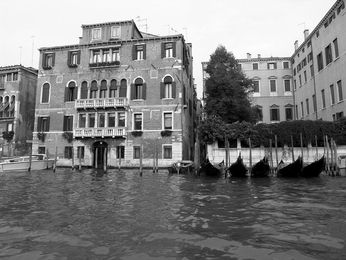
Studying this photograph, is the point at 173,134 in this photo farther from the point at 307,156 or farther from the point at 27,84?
the point at 27,84

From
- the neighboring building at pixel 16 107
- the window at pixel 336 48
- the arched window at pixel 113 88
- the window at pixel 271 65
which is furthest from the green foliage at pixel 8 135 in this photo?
the window at pixel 336 48

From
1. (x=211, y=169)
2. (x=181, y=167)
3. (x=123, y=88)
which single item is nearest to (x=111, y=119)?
(x=123, y=88)

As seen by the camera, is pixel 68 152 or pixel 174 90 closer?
pixel 174 90

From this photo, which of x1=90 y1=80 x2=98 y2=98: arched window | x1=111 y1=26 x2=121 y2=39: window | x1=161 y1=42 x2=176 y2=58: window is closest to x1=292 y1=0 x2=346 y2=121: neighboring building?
x1=161 y1=42 x2=176 y2=58: window

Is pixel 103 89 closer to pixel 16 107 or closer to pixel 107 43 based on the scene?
pixel 107 43

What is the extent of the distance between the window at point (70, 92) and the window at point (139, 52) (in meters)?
4.81

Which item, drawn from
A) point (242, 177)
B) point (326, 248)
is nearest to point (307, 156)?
point (242, 177)

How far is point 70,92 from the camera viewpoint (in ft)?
66.5

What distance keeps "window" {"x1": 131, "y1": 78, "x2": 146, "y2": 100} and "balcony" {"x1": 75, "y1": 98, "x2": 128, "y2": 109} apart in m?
0.80

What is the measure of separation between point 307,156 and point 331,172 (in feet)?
7.79

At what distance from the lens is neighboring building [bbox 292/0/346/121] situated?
17.5m

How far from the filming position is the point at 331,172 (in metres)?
13.3

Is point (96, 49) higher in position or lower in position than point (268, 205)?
higher

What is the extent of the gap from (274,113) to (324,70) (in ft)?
25.1
